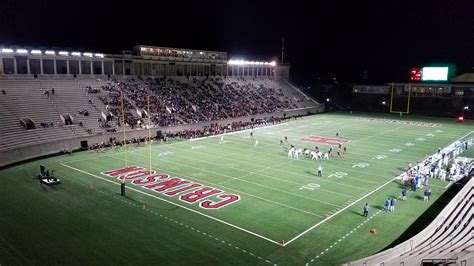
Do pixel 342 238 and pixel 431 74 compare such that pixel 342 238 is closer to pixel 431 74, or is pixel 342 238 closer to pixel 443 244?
pixel 443 244

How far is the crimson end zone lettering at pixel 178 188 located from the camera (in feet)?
64.8

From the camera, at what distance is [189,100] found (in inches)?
2084

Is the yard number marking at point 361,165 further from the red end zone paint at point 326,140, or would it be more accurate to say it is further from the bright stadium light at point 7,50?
the bright stadium light at point 7,50

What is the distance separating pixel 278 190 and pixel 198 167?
7636 millimetres

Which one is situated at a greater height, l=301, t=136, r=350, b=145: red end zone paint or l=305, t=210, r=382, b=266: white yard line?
l=301, t=136, r=350, b=145: red end zone paint

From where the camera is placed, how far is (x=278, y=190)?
21859mm

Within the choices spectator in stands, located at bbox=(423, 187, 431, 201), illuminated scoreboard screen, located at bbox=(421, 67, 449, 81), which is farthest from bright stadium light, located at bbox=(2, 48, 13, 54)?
illuminated scoreboard screen, located at bbox=(421, 67, 449, 81)

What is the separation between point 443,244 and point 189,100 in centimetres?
4371

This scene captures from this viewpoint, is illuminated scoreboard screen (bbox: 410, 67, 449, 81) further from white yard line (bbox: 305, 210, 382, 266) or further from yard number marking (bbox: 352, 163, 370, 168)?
white yard line (bbox: 305, 210, 382, 266)

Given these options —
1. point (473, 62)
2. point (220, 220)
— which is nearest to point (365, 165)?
point (220, 220)

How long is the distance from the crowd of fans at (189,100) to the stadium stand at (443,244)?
3227cm

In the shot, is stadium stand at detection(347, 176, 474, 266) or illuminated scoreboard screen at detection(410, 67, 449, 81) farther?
illuminated scoreboard screen at detection(410, 67, 449, 81)

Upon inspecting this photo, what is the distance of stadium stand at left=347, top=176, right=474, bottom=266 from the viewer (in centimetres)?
1009

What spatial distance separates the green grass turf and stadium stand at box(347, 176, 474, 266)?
5.40 ft
